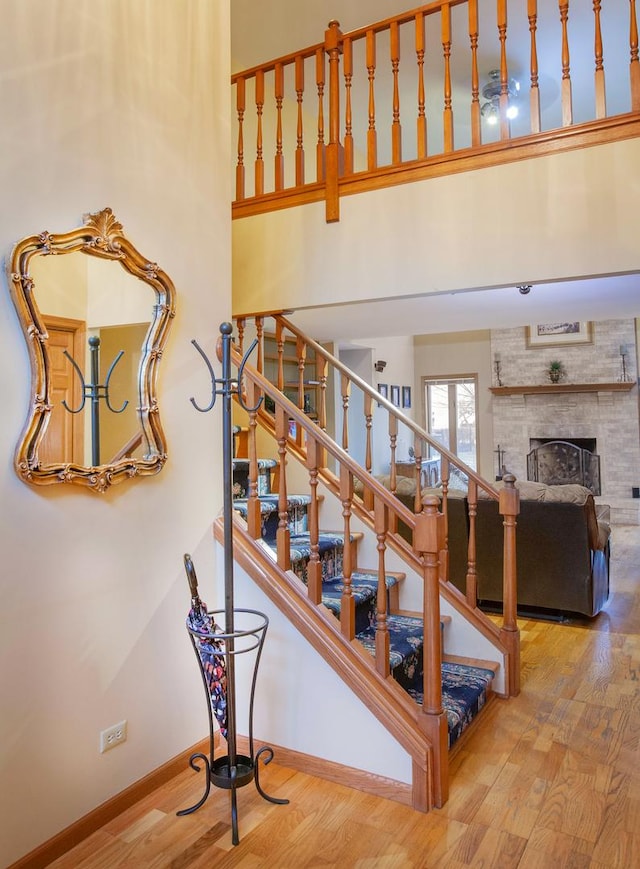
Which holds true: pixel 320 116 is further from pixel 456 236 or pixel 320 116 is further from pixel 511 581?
pixel 511 581

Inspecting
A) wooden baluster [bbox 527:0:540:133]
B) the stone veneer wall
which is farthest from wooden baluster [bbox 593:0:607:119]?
the stone veneer wall

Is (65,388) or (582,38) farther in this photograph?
(582,38)

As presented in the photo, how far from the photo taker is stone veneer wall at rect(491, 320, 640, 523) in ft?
27.8

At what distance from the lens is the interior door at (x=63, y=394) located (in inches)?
72.0

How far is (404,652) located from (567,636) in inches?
73.4

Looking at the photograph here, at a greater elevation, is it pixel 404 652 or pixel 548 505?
pixel 548 505

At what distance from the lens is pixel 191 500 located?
241cm

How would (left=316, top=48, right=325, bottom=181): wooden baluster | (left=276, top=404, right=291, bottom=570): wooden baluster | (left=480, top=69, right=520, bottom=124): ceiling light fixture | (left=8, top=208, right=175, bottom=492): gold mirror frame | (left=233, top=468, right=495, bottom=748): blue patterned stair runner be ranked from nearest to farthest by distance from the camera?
(left=8, top=208, right=175, bottom=492): gold mirror frame
(left=276, top=404, right=291, bottom=570): wooden baluster
(left=233, top=468, right=495, bottom=748): blue patterned stair runner
(left=316, top=48, right=325, bottom=181): wooden baluster
(left=480, top=69, right=520, bottom=124): ceiling light fixture

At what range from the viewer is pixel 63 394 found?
1871 mm

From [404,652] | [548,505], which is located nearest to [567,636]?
[548,505]

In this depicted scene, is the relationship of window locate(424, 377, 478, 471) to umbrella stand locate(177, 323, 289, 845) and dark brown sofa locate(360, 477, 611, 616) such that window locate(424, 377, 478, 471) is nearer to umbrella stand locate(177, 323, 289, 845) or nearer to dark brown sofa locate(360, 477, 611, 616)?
dark brown sofa locate(360, 477, 611, 616)

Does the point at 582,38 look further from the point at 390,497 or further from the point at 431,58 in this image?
the point at 390,497

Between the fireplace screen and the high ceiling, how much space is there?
4.42 metres

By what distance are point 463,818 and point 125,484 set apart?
1659 millimetres
